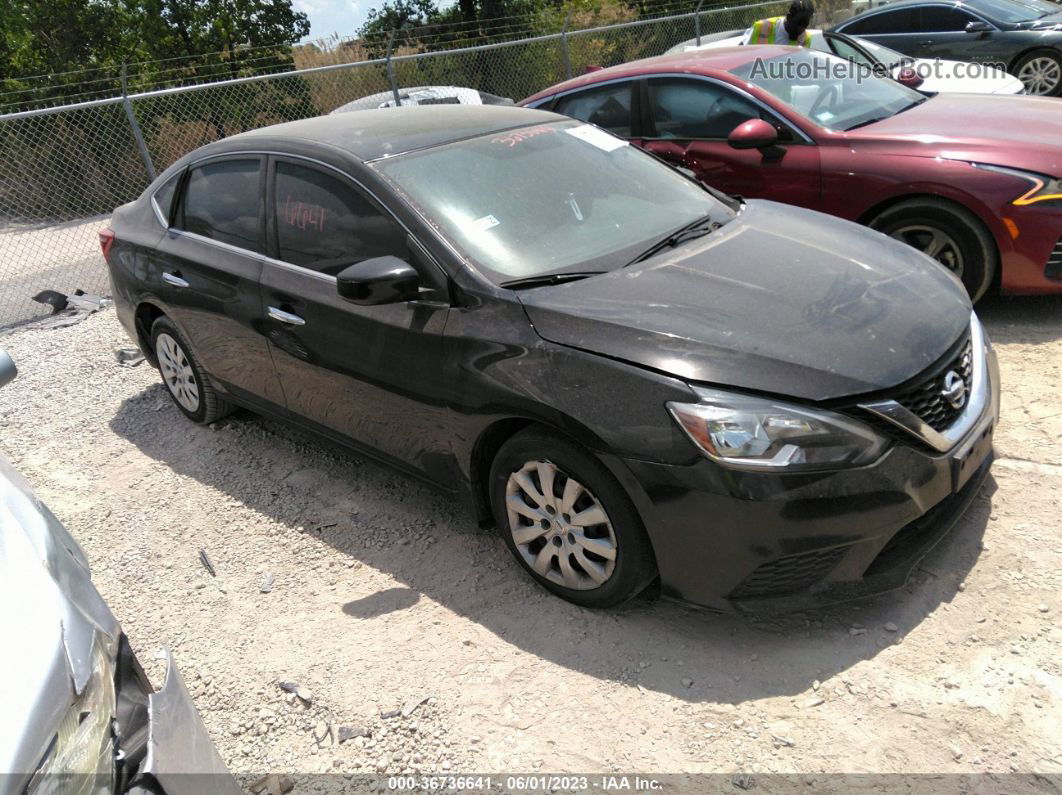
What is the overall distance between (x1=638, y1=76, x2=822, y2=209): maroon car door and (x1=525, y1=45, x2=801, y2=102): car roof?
0.09 meters

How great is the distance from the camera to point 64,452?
510 cm

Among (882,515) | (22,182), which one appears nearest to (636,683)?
(882,515)

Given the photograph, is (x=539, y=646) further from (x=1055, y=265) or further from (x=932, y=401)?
(x=1055, y=265)

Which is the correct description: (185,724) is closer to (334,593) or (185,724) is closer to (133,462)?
(334,593)

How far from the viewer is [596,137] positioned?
4148 millimetres

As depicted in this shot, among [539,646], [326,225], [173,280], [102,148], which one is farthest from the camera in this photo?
[102,148]

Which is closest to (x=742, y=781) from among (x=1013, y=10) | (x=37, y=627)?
(x=37, y=627)

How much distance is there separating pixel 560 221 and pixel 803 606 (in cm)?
172

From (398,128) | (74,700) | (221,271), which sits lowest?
(74,700)

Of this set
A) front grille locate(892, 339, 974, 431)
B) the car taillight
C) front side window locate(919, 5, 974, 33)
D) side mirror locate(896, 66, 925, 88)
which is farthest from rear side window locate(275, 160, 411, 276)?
front side window locate(919, 5, 974, 33)

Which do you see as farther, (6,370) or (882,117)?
(882,117)

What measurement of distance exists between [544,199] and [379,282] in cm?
84

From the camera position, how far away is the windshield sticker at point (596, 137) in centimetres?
409

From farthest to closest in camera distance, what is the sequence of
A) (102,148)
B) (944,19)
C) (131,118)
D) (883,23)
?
(883,23) < (944,19) < (102,148) < (131,118)
